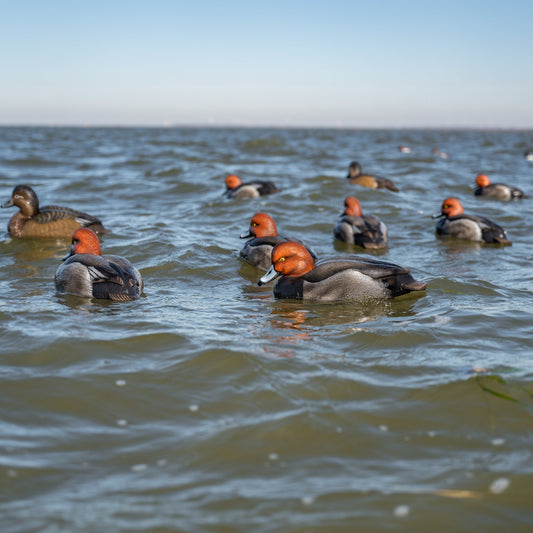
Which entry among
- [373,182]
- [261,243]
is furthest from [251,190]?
[261,243]

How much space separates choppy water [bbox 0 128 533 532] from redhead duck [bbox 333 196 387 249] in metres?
1.34

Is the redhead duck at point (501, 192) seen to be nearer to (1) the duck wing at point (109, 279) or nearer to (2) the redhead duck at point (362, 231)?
(2) the redhead duck at point (362, 231)

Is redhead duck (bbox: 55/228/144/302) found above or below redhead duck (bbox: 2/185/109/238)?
below

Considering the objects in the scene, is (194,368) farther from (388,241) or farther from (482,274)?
(388,241)

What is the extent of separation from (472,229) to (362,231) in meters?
2.37

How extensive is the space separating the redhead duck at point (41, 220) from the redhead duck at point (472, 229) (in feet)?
22.7

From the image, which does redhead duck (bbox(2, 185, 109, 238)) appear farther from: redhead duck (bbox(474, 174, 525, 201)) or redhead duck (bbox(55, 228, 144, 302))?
redhead duck (bbox(474, 174, 525, 201))

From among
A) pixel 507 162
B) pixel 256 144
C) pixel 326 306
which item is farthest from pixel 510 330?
pixel 256 144

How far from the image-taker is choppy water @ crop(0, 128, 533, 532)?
3801 millimetres

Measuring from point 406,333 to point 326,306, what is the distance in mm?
1442

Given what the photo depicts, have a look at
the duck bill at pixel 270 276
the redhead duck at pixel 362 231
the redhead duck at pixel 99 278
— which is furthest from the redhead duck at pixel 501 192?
the redhead duck at pixel 99 278

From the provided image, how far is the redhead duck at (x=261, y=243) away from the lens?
33.5 feet

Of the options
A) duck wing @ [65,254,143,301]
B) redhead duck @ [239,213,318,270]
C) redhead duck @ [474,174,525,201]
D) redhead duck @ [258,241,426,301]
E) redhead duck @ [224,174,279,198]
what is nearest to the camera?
duck wing @ [65,254,143,301]

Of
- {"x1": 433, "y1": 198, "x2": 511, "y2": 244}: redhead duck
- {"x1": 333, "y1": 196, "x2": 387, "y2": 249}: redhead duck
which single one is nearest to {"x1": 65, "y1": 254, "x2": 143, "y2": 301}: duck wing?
{"x1": 333, "y1": 196, "x2": 387, "y2": 249}: redhead duck
